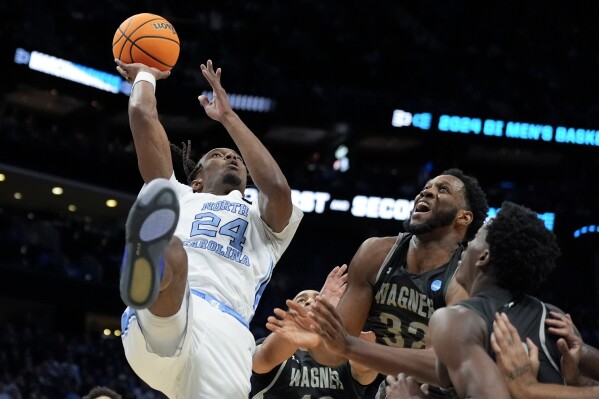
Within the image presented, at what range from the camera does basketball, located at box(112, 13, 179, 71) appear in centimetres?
588

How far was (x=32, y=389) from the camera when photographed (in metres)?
16.4

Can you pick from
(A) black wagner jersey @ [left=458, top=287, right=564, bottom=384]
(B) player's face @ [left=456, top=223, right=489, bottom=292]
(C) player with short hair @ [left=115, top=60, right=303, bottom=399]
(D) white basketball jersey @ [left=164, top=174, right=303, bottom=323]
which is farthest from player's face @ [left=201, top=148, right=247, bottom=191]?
(A) black wagner jersey @ [left=458, top=287, right=564, bottom=384]

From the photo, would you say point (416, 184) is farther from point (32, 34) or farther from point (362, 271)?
point (362, 271)

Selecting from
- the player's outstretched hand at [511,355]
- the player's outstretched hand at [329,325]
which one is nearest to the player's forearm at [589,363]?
the player's outstretched hand at [511,355]

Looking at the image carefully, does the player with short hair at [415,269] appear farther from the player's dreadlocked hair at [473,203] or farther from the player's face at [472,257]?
the player's face at [472,257]

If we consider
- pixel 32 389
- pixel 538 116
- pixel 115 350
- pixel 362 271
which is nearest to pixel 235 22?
pixel 538 116

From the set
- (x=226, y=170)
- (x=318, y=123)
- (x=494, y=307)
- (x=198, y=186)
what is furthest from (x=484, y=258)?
(x=318, y=123)

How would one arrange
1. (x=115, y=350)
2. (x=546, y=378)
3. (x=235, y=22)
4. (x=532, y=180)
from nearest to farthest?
1. (x=546, y=378)
2. (x=115, y=350)
3. (x=235, y=22)
4. (x=532, y=180)

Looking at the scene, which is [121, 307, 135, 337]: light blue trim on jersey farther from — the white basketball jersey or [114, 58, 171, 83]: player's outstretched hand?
[114, 58, 171, 83]: player's outstretched hand

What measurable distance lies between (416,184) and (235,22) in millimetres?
6897

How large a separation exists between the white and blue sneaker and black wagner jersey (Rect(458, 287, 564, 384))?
1.28 meters

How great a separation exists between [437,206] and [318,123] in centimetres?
2109

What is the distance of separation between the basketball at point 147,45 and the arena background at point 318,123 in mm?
15212

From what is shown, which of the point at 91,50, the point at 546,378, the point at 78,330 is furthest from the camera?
the point at 91,50
